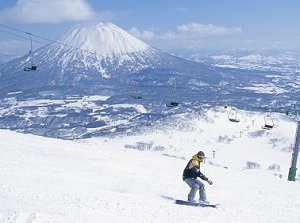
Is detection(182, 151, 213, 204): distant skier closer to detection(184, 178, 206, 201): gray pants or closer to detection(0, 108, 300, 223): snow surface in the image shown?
detection(184, 178, 206, 201): gray pants

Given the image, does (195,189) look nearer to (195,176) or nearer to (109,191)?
(195,176)

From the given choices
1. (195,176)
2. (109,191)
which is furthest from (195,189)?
(109,191)

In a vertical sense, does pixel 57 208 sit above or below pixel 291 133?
above

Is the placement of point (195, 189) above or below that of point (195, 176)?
below

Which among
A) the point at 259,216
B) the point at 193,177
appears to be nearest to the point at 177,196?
the point at 193,177

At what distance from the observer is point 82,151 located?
28.1 m

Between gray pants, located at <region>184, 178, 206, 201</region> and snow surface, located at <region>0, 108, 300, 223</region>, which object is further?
gray pants, located at <region>184, 178, 206, 201</region>

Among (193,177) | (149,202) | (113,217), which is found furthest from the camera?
(193,177)

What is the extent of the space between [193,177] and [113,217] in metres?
4.13

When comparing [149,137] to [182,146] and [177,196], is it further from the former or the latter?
[177,196]

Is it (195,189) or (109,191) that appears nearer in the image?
(195,189)

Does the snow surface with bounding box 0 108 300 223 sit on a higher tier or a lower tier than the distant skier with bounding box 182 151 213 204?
lower

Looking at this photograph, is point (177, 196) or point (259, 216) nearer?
point (259, 216)

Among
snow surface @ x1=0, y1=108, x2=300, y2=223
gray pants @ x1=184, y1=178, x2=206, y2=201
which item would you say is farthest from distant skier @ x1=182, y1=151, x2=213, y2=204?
snow surface @ x1=0, y1=108, x2=300, y2=223
